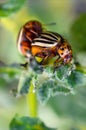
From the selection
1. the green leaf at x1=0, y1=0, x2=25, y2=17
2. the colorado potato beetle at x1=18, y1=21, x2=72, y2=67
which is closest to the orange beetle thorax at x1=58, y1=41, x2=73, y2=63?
the colorado potato beetle at x1=18, y1=21, x2=72, y2=67

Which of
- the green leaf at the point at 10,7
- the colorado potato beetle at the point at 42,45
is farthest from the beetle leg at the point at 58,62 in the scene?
the green leaf at the point at 10,7

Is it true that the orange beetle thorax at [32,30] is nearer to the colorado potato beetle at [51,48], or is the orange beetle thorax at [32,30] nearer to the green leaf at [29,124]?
the colorado potato beetle at [51,48]

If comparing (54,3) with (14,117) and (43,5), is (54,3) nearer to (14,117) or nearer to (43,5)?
(43,5)

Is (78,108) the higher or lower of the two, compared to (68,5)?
lower

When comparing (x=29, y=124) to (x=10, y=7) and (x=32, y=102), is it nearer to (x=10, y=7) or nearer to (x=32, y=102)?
(x=32, y=102)

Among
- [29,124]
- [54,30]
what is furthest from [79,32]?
[29,124]

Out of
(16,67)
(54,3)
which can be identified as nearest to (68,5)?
(54,3)
